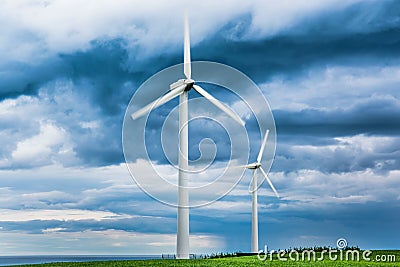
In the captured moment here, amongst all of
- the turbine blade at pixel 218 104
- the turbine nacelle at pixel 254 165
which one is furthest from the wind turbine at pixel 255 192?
the turbine blade at pixel 218 104

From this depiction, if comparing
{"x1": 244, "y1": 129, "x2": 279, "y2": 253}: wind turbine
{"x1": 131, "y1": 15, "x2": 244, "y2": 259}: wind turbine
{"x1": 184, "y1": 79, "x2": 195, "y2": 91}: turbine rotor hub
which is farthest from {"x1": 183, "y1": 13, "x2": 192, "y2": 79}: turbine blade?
{"x1": 244, "y1": 129, "x2": 279, "y2": 253}: wind turbine

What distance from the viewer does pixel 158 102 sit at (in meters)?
47.1

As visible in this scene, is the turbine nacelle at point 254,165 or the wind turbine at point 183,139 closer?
the wind turbine at point 183,139

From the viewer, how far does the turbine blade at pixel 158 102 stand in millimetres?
45253

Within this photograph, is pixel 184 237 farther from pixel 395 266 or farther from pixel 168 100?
pixel 395 266

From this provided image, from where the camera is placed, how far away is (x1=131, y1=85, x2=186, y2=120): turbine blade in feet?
148

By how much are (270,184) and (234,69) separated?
68.1ft

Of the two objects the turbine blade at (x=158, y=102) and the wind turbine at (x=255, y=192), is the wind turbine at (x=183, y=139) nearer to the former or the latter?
the turbine blade at (x=158, y=102)

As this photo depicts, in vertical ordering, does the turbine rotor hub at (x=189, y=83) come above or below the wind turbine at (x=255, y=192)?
above

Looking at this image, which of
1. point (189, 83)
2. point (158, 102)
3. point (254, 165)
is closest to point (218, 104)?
point (189, 83)

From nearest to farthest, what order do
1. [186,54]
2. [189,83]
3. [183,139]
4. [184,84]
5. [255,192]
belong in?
[183,139], [189,83], [184,84], [186,54], [255,192]

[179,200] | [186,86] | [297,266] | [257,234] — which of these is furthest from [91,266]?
[257,234]

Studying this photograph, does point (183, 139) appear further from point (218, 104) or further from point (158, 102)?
point (218, 104)

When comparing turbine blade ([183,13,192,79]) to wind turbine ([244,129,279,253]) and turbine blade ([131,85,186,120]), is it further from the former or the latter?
wind turbine ([244,129,279,253])
